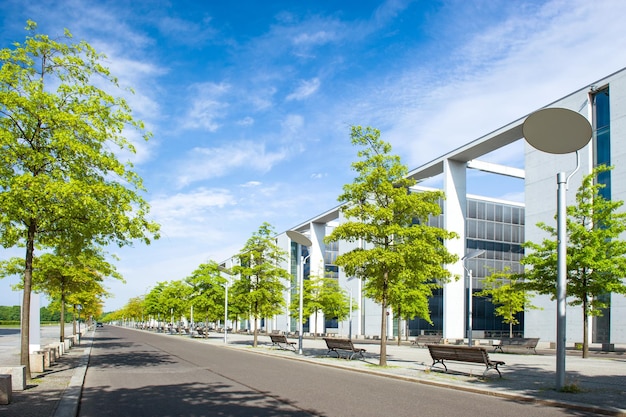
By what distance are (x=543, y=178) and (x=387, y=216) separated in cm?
2787

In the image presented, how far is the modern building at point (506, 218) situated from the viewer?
37719mm

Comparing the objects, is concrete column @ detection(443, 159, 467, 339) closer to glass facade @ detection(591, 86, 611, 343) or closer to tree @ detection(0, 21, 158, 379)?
glass facade @ detection(591, 86, 611, 343)

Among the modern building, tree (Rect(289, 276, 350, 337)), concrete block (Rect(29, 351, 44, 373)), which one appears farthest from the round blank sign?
tree (Rect(289, 276, 350, 337))

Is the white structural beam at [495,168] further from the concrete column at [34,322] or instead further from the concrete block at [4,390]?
the concrete block at [4,390]

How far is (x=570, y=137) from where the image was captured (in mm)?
13641

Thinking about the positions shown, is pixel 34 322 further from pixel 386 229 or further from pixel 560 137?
pixel 560 137

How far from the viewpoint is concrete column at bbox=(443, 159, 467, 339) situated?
167 feet

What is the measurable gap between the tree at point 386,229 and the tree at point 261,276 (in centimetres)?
1546

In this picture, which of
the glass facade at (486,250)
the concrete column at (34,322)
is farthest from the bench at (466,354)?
the glass facade at (486,250)

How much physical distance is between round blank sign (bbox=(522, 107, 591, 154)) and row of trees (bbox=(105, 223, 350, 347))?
24.6 meters

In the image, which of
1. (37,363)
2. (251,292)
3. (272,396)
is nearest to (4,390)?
(272,396)

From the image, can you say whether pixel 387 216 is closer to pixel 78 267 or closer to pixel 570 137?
pixel 570 137

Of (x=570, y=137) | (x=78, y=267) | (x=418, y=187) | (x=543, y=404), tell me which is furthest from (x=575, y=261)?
(x=418, y=187)

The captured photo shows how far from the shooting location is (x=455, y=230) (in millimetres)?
50719
